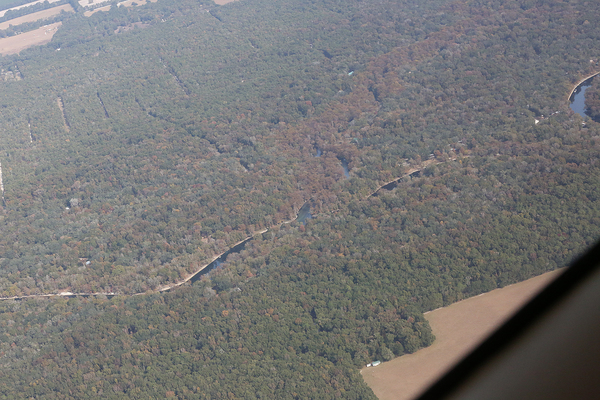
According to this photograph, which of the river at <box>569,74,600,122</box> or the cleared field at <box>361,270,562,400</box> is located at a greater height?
the river at <box>569,74,600,122</box>

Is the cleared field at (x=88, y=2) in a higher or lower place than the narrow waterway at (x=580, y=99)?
lower

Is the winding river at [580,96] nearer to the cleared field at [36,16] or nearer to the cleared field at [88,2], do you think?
the cleared field at [88,2]

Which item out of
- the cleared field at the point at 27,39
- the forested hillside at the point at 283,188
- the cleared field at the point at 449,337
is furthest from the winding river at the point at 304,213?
the cleared field at the point at 27,39

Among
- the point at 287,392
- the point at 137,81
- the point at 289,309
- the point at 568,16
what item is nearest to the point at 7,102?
the point at 137,81

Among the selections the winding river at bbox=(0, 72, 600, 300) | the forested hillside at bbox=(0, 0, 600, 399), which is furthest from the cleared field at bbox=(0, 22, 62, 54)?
the winding river at bbox=(0, 72, 600, 300)

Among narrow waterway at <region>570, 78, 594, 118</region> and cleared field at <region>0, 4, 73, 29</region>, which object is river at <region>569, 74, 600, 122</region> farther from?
cleared field at <region>0, 4, 73, 29</region>

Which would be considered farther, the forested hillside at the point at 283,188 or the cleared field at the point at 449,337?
the forested hillside at the point at 283,188

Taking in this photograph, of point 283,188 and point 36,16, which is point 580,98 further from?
point 36,16
